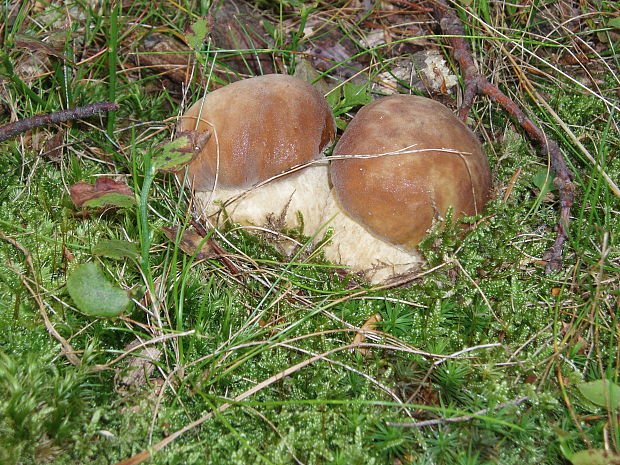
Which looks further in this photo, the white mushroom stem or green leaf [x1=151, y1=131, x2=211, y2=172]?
the white mushroom stem

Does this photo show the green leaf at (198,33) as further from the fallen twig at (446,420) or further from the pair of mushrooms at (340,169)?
the fallen twig at (446,420)

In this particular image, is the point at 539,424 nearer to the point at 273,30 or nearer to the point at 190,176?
the point at 190,176

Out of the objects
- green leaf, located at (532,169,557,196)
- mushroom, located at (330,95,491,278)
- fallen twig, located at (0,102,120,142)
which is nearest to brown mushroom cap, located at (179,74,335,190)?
mushroom, located at (330,95,491,278)

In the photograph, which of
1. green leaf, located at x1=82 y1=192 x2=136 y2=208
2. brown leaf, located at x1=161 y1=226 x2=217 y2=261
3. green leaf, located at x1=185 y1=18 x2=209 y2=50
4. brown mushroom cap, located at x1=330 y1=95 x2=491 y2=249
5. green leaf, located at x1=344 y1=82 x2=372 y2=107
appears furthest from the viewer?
green leaf, located at x1=344 y1=82 x2=372 y2=107

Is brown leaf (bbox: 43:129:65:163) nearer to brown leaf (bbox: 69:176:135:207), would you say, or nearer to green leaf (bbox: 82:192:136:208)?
brown leaf (bbox: 69:176:135:207)

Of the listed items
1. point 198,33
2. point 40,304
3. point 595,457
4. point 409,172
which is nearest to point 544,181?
point 409,172

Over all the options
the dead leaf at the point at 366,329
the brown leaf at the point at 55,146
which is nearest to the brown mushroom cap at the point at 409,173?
the dead leaf at the point at 366,329
